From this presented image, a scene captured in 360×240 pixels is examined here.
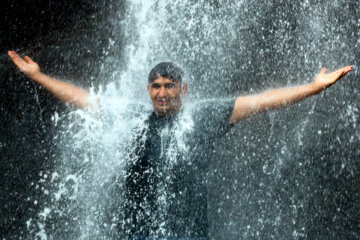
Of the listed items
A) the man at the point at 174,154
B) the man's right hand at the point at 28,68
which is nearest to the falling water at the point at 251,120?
the man's right hand at the point at 28,68

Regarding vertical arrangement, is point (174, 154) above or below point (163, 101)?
below

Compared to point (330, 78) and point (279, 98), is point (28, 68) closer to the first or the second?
point (279, 98)

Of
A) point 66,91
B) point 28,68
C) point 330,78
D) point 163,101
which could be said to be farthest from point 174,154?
point 28,68

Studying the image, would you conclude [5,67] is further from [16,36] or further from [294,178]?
[294,178]

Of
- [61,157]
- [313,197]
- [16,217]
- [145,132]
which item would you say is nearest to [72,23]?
[61,157]

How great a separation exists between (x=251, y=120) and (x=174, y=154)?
2.26 metres

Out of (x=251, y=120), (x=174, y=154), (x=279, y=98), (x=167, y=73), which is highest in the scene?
(x=251, y=120)

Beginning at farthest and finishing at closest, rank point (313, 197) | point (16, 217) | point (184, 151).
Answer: point (16, 217)
point (313, 197)
point (184, 151)

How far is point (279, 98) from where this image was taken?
1970mm

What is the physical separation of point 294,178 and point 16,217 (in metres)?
3.09

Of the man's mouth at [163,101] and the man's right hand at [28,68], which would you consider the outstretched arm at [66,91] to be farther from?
the man's mouth at [163,101]

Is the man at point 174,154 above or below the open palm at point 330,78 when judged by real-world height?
below

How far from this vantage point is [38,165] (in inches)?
165

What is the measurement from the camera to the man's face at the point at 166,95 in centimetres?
197
